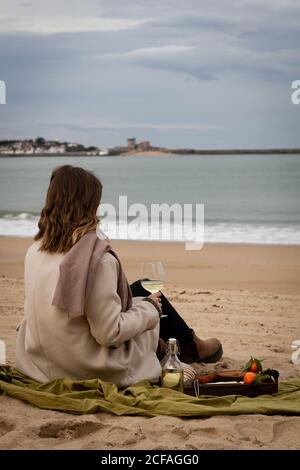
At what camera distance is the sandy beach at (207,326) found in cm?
344

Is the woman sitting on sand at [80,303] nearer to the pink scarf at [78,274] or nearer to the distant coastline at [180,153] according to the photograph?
the pink scarf at [78,274]

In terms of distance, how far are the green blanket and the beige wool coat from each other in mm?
76

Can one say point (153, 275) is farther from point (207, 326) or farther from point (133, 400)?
point (207, 326)

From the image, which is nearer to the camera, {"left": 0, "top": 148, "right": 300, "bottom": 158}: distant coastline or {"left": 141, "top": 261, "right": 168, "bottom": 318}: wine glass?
{"left": 141, "top": 261, "right": 168, "bottom": 318}: wine glass

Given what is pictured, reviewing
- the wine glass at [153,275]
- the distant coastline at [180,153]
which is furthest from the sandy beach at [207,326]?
the distant coastline at [180,153]

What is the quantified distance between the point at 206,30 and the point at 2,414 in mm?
37164

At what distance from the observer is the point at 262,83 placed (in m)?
39.9

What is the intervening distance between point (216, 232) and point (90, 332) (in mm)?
11789

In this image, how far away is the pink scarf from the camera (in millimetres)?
3811

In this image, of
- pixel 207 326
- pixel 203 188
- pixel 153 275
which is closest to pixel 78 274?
pixel 153 275

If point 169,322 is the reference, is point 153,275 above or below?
above

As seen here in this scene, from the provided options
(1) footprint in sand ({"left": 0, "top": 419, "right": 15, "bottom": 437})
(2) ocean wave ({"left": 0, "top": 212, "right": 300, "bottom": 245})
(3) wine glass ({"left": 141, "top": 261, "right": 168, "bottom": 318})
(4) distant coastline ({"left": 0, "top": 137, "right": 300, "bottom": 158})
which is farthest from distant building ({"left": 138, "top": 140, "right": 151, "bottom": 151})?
(1) footprint in sand ({"left": 0, "top": 419, "right": 15, "bottom": 437})

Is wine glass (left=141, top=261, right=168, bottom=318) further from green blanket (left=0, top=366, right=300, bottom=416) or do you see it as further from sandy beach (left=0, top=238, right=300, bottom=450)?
sandy beach (left=0, top=238, right=300, bottom=450)

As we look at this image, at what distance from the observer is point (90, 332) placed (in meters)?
3.96
